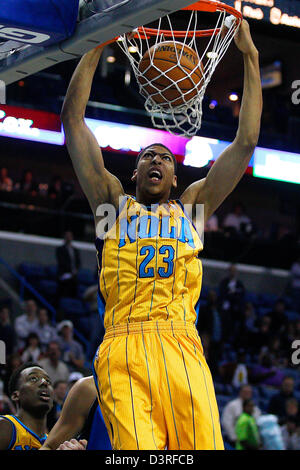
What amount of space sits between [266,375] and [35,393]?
716cm

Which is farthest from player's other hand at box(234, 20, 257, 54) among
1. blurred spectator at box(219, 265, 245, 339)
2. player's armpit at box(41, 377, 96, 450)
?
blurred spectator at box(219, 265, 245, 339)

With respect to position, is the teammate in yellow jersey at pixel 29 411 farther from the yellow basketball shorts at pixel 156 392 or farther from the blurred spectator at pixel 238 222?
the blurred spectator at pixel 238 222

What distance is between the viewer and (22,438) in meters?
4.76

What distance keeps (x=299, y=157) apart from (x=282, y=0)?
5575 millimetres

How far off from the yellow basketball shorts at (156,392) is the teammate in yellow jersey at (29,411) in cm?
134

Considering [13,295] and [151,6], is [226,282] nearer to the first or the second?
[13,295]

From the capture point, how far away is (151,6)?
3.67 m

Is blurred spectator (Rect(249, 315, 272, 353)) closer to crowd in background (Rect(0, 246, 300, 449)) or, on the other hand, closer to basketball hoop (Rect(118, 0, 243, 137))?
crowd in background (Rect(0, 246, 300, 449))

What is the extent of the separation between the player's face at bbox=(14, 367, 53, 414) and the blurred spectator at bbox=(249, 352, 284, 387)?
704cm

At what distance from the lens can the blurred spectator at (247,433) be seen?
8727mm

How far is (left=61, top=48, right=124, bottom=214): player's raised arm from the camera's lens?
3.94 meters

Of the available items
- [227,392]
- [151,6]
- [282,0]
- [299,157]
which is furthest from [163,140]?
[151,6]

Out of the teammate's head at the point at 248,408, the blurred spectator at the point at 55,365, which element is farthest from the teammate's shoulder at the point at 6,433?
the teammate's head at the point at 248,408

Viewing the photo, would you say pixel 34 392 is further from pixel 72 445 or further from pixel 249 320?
pixel 249 320
